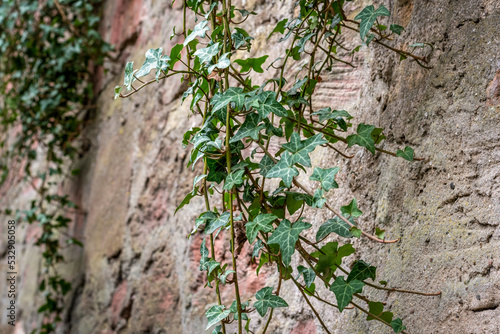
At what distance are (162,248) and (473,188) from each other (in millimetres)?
1031

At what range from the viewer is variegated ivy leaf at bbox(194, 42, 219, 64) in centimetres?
80

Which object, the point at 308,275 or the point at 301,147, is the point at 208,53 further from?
the point at 308,275

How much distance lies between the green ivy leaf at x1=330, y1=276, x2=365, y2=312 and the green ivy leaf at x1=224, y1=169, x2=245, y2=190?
0.22 m

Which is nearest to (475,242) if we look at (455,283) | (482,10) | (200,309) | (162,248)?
(455,283)

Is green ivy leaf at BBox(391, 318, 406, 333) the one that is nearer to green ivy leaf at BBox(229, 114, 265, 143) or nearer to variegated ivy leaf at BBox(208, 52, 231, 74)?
green ivy leaf at BBox(229, 114, 265, 143)

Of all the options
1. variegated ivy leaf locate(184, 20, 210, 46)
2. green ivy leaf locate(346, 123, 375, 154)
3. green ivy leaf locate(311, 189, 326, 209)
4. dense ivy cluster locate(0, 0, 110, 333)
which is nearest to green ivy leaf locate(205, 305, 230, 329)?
green ivy leaf locate(311, 189, 326, 209)

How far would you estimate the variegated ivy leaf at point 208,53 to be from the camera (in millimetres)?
805

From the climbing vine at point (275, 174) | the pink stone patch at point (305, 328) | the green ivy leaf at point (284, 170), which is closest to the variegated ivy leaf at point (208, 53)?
the climbing vine at point (275, 174)

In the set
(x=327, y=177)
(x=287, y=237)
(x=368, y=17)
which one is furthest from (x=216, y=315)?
(x=368, y=17)

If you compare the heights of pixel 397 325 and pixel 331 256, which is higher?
pixel 331 256

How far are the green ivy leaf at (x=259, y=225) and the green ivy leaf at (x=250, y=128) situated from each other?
0.13 metres

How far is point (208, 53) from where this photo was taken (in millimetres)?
815

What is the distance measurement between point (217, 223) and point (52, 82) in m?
1.84

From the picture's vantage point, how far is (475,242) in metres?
0.71
